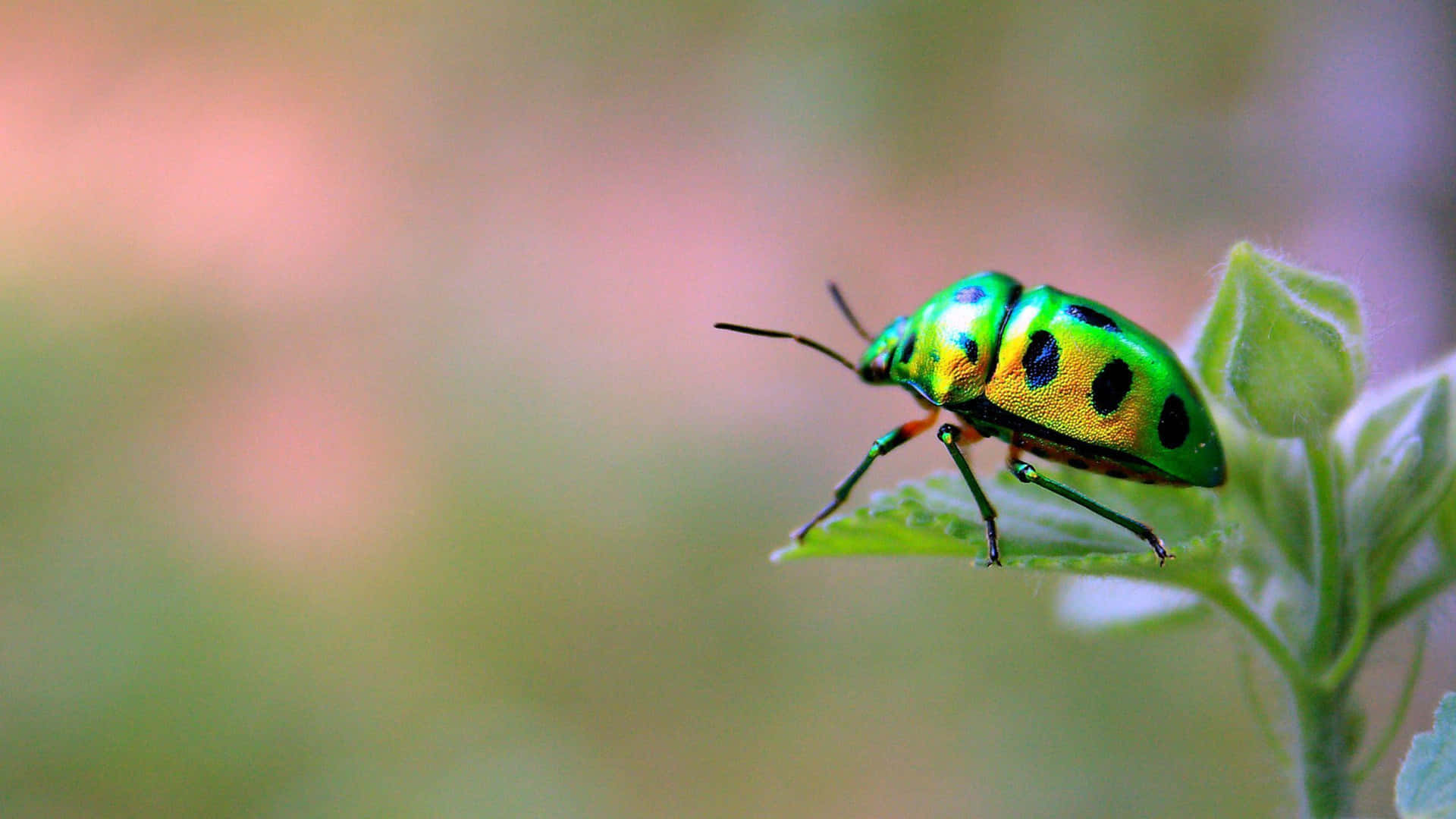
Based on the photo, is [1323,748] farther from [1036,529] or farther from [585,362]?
[585,362]

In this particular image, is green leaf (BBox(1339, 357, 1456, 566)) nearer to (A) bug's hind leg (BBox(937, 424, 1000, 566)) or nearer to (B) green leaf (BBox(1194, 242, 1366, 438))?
(B) green leaf (BBox(1194, 242, 1366, 438))

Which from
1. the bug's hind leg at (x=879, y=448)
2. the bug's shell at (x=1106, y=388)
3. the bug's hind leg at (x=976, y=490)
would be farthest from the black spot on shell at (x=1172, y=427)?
the bug's hind leg at (x=879, y=448)

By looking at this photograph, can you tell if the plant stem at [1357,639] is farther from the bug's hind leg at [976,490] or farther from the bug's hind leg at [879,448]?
the bug's hind leg at [879,448]

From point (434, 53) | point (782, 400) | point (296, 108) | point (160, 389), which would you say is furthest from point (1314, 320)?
point (296, 108)

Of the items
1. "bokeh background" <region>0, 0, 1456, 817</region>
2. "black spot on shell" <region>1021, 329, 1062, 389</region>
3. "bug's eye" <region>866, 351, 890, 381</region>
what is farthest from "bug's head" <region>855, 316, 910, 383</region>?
"bokeh background" <region>0, 0, 1456, 817</region>

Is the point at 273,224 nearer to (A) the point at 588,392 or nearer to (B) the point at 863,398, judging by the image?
(A) the point at 588,392
